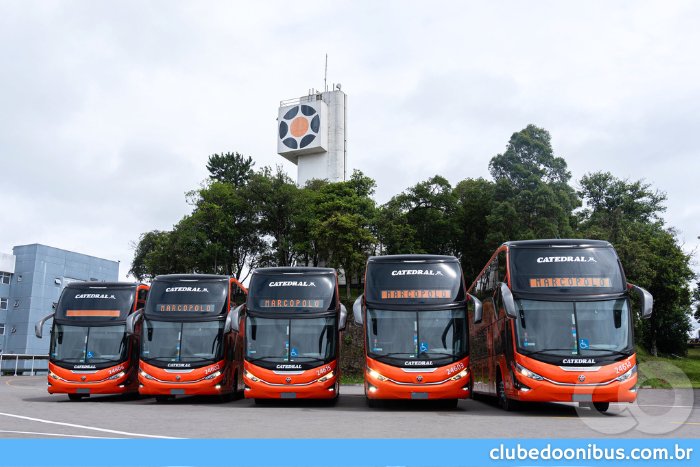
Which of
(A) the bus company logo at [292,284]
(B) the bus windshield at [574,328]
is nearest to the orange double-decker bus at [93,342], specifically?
(A) the bus company logo at [292,284]

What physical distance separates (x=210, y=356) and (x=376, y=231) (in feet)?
123

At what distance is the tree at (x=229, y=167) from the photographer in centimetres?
7469

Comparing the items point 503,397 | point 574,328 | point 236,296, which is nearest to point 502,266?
point 574,328

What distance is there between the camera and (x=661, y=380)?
29703mm

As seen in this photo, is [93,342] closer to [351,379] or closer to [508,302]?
[508,302]

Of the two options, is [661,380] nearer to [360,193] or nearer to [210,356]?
[210,356]

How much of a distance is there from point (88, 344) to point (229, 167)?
187ft

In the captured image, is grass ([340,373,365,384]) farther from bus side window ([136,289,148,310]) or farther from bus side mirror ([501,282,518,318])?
bus side mirror ([501,282,518,318])

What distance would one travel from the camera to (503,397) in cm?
1605

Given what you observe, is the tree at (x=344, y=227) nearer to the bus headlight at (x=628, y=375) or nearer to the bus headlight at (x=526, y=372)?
the bus headlight at (x=526, y=372)

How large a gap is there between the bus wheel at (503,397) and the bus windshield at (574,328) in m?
1.88

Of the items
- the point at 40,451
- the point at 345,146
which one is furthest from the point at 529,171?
the point at 40,451

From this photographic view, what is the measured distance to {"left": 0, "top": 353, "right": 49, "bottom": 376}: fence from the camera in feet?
156

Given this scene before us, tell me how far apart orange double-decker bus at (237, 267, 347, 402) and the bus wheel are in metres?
4.18
